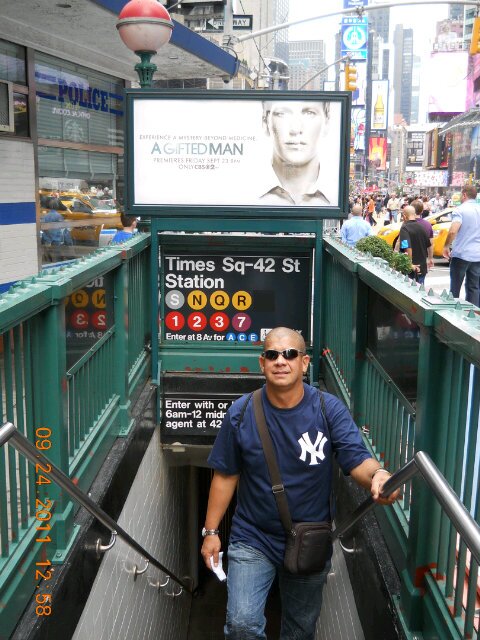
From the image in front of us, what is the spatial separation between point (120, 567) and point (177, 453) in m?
3.12

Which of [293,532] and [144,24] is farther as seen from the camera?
[144,24]

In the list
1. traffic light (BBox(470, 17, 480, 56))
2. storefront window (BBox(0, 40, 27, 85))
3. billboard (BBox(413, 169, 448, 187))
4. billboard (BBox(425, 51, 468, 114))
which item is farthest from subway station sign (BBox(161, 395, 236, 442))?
billboard (BBox(413, 169, 448, 187))

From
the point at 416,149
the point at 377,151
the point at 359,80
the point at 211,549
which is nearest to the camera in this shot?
the point at 211,549

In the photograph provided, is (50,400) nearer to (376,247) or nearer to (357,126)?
(376,247)

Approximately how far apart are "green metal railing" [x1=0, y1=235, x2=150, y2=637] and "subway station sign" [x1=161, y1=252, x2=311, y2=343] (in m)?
1.88

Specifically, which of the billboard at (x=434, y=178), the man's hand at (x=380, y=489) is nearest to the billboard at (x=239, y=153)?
the man's hand at (x=380, y=489)

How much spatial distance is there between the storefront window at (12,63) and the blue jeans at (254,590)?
28.5 ft

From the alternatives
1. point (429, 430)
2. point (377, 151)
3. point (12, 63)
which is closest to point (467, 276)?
point (12, 63)

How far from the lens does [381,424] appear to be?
439 cm

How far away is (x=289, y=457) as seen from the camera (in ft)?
11.8

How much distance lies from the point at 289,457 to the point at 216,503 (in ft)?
1.81

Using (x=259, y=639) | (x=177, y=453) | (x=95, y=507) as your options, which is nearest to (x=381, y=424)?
(x=259, y=639)

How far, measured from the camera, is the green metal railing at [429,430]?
2791mm

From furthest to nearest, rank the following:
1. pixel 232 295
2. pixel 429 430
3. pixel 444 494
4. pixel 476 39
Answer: pixel 476 39, pixel 232 295, pixel 429 430, pixel 444 494
